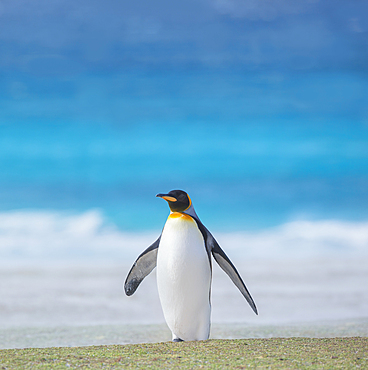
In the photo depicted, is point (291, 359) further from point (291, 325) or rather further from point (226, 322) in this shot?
point (226, 322)

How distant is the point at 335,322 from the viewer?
771 centimetres

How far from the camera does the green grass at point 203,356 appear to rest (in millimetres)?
2873

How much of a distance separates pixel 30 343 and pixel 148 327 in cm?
227

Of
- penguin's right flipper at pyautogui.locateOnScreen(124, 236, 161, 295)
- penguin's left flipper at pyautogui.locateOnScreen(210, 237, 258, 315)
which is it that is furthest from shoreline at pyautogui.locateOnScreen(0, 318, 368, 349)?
penguin's left flipper at pyautogui.locateOnScreen(210, 237, 258, 315)

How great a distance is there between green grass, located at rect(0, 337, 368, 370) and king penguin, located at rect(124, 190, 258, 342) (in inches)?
19.3

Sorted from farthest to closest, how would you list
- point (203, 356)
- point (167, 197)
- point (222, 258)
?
point (222, 258), point (167, 197), point (203, 356)

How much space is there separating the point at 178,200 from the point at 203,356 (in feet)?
5.36

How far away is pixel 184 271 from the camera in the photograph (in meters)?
4.18

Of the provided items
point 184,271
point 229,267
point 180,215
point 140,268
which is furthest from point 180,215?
point 140,268

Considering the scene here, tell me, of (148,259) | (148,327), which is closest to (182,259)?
(148,259)

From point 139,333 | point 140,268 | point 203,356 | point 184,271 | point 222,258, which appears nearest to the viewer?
point 203,356

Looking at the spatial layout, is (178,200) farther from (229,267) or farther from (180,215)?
(229,267)

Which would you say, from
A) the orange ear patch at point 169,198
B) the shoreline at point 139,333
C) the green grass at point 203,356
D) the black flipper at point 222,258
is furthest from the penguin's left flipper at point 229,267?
the shoreline at point 139,333

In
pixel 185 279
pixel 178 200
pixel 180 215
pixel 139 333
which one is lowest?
pixel 139 333
